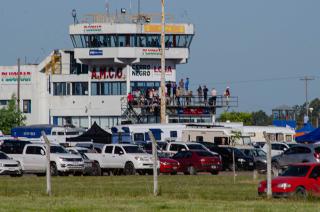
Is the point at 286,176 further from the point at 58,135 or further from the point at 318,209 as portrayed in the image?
the point at 58,135

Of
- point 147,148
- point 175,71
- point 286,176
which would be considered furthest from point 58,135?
point 286,176

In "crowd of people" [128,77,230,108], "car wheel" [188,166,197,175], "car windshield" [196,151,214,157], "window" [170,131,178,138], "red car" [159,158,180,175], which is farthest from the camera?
"crowd of people" [128,77,230,108]

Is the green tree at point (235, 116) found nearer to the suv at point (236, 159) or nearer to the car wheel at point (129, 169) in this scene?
the suv at point (236, 159)

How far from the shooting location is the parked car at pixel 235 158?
66.4 meters

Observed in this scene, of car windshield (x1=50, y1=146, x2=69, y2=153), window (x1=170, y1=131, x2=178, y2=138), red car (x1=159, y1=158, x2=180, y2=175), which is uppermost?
window (x1=170, y1=131, x2=178, y2=138)

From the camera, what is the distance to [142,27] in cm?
10719

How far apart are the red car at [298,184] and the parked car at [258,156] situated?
28.3m

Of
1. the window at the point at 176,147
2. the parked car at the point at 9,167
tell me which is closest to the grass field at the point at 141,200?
the parked car at the point at 9,167

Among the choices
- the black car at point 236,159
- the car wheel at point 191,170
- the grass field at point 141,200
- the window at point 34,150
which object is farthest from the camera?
the black car at point 236,159

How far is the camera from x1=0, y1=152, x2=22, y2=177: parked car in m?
53.6


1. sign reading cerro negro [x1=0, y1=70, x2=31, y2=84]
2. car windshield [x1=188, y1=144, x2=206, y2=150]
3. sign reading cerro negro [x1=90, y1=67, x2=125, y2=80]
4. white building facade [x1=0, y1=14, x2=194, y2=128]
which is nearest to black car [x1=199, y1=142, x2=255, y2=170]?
car windshield [x1=188, y1=144, x2=206, y2=150]

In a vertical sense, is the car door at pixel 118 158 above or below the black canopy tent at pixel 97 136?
below

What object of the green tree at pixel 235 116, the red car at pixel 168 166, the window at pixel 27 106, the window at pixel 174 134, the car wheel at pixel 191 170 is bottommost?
the car wheel at pixel 191 170

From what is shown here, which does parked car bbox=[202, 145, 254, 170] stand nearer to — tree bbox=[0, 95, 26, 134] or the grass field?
the grass field
